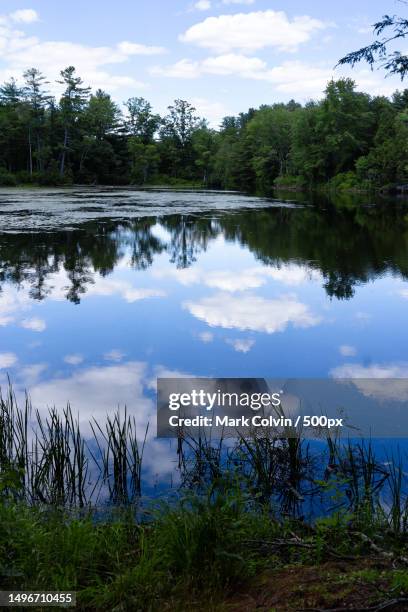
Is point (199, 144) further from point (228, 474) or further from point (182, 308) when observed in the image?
point (228, 474)

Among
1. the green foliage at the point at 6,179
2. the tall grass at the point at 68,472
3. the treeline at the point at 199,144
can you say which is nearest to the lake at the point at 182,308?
the tall grass at the point at 68,472

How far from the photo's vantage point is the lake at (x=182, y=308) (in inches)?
330

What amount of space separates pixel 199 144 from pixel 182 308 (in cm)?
8268

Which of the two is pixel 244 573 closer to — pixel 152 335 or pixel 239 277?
pixel 152 335

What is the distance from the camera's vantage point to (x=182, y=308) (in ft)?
40.9

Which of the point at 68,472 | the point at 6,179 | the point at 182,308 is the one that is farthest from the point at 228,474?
the point at 6,179

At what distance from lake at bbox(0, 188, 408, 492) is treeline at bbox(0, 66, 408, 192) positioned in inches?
1101

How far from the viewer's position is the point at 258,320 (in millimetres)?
11352

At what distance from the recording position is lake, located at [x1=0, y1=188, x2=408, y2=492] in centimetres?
838

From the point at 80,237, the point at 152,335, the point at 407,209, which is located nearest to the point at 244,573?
the point at 152,335

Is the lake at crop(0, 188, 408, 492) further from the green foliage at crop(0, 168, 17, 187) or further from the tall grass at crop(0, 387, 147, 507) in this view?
the green foliage at crop(0, 168, 17, 187)

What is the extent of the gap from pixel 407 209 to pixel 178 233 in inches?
647

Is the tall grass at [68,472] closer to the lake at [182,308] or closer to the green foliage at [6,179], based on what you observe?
the lake at [182,308]

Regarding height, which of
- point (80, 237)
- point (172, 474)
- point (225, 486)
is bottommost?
point (172, 474)
